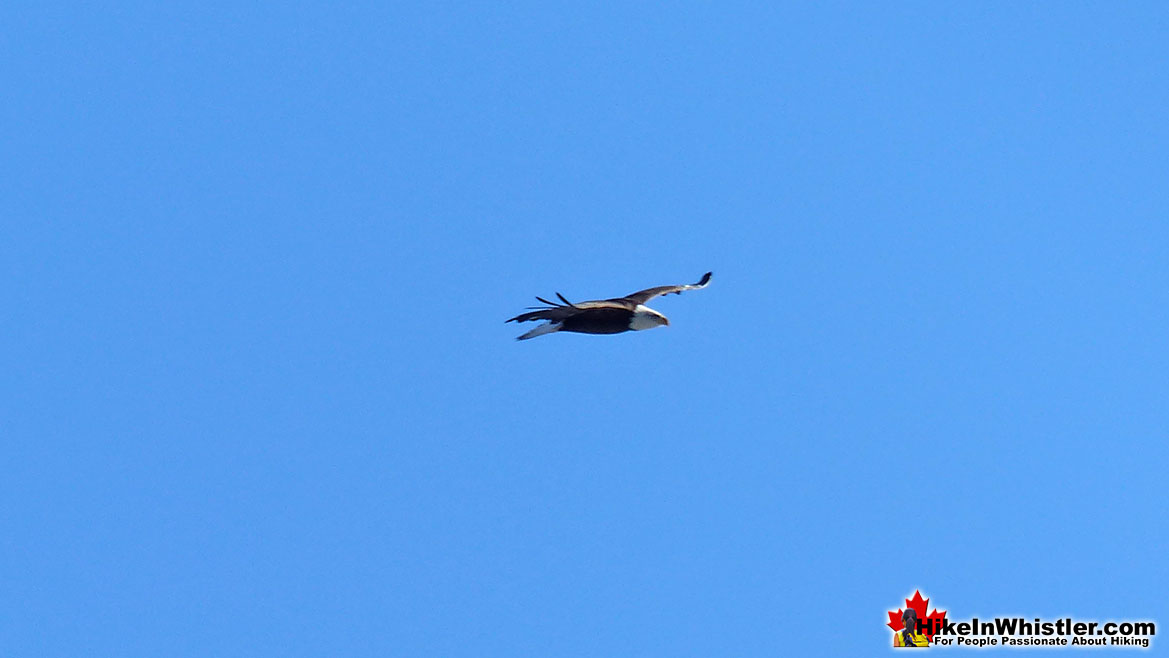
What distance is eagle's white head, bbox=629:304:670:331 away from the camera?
4688 centimetres

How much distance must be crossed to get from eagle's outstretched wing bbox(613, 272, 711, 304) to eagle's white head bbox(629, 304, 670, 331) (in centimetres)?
190

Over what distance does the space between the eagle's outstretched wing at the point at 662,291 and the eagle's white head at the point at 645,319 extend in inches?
74.9

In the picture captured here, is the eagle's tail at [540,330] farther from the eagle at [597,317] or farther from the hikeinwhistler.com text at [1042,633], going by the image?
the hikeinwhistler.com text at [1042,633]

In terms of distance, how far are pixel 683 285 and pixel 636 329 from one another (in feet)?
23.2

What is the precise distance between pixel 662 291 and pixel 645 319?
15.8ft

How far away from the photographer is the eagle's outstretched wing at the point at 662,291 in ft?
167

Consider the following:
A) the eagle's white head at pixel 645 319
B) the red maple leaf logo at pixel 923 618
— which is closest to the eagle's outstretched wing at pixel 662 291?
the eagle's white head at pixel 645 319

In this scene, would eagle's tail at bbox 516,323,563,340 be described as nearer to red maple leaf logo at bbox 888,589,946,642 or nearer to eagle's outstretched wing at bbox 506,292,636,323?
eagle's outstretched wing at bbox 506,292,636,323

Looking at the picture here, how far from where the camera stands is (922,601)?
4731cm

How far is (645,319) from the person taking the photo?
155 feet

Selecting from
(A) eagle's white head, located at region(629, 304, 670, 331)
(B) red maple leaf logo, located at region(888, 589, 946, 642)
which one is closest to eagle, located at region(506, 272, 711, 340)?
(A) eagle's white head, located at region(629, 304, 670, 331)

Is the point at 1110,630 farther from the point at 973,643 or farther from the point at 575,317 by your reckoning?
the point at 575,317

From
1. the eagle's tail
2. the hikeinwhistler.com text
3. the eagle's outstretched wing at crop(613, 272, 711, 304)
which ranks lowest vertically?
the hikeinwhistler.com text

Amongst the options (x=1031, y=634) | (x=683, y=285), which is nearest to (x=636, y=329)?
(x=683, y=285)
